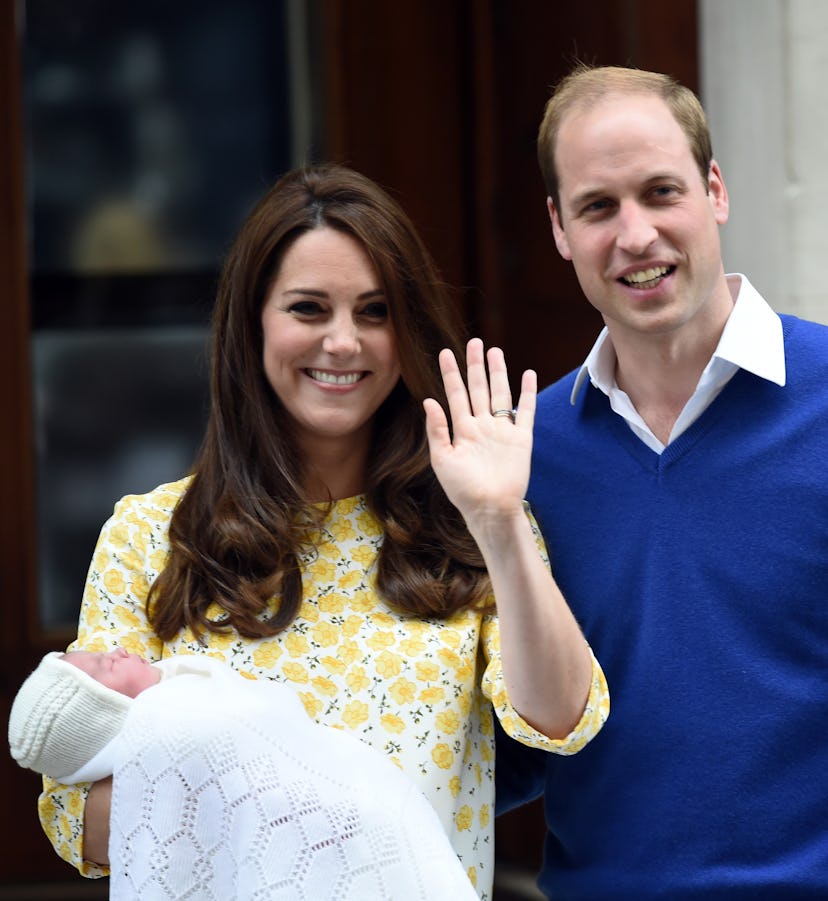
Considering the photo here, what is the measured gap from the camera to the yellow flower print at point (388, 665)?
2594 mm

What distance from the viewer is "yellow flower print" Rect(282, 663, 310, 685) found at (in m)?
2.60

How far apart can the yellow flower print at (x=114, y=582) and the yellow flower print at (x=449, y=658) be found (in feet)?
1.64

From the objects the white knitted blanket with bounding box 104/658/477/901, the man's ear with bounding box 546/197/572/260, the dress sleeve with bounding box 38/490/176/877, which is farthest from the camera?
the man's ear with bounding box 546/197/572/260

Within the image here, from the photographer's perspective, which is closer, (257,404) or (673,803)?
(673,803)

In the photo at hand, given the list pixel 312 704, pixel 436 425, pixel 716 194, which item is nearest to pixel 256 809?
pixel 312 704

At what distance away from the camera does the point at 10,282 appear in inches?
165

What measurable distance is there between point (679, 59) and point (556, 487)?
1441 mm

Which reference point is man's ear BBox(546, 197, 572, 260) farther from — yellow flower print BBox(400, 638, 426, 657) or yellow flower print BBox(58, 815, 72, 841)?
yellow flower print BBox(58, 815, 72, 841)

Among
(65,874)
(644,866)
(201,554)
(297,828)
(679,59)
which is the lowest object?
(65,874)

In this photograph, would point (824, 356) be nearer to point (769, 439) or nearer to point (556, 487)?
point (769, 439)

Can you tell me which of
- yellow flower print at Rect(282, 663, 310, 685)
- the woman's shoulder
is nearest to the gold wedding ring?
yellow flower print at Rect(282, 663, 310, 685)

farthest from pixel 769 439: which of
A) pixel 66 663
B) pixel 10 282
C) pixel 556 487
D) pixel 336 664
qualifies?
pixel 10 282

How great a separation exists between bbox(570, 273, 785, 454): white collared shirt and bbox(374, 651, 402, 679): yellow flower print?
520 mm

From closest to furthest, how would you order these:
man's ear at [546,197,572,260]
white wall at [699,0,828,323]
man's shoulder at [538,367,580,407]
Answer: man's ear at [546,197,572,260] < man's shoulder at [538,367,580,407] < white wall at [699,0,828,323]
